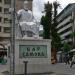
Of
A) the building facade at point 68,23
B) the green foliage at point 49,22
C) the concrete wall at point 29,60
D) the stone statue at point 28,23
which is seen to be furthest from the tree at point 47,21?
the building facade at point 68,23

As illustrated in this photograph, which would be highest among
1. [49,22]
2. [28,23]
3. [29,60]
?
[49,22]

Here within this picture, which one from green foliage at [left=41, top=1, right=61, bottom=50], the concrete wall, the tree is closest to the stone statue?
the concrete wall

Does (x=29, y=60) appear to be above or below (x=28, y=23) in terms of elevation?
below

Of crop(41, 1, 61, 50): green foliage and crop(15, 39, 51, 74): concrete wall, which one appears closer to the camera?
crop(15, 39, 51, 74): concrete wall

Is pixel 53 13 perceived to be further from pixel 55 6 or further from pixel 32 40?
pixel 32 40

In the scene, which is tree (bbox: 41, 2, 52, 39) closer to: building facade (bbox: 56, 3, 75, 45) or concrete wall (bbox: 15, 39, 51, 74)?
concrete wall (bbox: 15, 39, 51, 74)

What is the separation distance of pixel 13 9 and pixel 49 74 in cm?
836

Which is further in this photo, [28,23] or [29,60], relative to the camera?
[28,23]

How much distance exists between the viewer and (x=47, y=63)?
19922 mm

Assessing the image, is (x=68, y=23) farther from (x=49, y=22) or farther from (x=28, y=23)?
(x=28, y=23)

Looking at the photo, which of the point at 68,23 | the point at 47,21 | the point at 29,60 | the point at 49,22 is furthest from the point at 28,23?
the point at 68,23

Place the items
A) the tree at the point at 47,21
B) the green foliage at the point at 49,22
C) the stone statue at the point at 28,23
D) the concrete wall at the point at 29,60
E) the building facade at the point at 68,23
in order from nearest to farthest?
the concrete wall at the point at 29,60 → the stone statue at the point at 28,23 → the tree at the point at 47,21 → the green foliage at the point at 49,22 → the building facade at the point at 68,23

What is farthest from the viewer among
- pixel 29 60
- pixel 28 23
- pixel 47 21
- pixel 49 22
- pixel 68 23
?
pixel 68 23

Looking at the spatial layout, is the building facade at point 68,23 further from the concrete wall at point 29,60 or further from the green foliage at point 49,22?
the concrete wall at point 29,60
